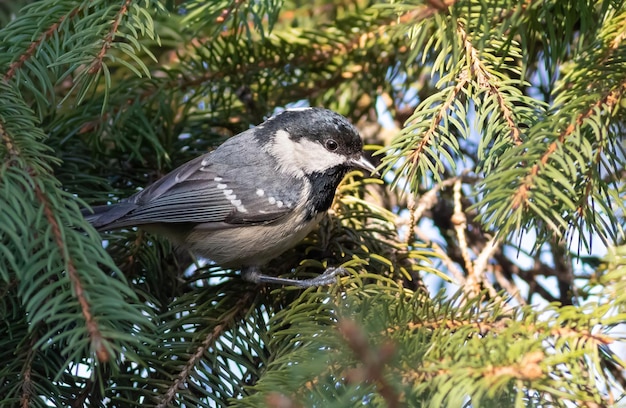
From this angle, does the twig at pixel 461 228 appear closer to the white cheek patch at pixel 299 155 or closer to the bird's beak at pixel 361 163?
the bird's beak at pixel 361 163

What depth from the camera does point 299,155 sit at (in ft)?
6.21

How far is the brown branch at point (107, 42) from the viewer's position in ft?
3.76

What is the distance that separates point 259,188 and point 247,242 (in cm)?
17

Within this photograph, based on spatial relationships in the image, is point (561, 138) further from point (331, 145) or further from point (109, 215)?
Answer: point (109, 215)

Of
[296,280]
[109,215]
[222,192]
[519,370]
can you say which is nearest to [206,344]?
[296,280]

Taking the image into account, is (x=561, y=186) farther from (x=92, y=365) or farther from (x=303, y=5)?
(x=303, y=5)

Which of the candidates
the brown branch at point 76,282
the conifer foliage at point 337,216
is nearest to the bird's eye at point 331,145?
the conifer foliage at point 337,216

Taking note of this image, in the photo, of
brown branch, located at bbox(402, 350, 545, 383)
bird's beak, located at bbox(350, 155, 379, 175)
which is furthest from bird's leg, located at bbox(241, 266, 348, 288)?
brown branch, located at bbox(402, 350, 545, 383)

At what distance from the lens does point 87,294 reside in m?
0.89

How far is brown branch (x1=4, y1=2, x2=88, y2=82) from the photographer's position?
121 cm

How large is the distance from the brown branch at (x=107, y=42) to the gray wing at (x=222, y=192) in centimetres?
55

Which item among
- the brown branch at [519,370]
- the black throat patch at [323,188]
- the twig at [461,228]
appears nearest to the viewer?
the brown branch at [519,370]

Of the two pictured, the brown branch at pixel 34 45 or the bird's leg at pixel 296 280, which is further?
the bird's leg at pixel 296 280

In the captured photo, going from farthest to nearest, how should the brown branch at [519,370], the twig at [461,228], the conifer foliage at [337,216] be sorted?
1. the twig at [461,228]
2. the conifer foliage at [337,216]
3. the brown branch at [519,370]
